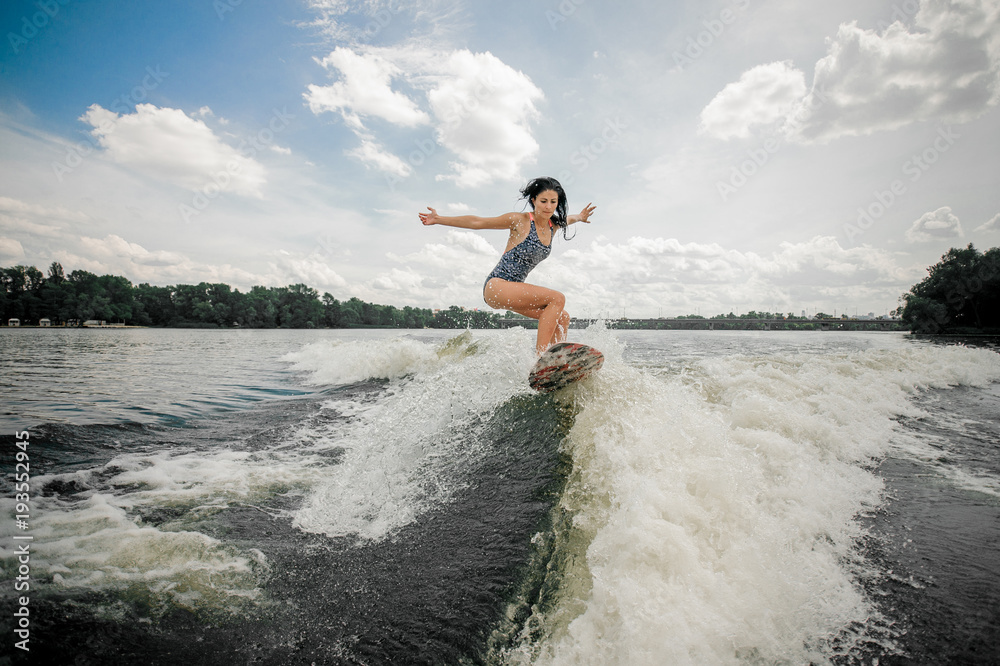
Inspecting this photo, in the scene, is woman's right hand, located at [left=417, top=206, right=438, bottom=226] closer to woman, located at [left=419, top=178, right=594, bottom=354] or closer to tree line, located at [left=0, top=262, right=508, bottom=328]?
woman, located at [left=419, top=178, right=594, bottom=354]

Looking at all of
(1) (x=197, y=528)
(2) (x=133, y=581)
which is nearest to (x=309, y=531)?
(1) (x=197, y=528)

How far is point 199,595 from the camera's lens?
225cm

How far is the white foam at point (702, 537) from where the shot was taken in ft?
6.42

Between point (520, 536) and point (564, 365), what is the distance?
7.13 feet

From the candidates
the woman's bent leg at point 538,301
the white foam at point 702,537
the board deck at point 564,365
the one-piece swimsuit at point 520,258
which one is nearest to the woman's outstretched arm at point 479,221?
the one-piece swimsuit at point 520,258

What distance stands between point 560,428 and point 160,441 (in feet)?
17.3

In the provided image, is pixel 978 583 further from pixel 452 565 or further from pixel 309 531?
pixel 309 531

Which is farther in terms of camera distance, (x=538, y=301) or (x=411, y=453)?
(x=538, y=301)

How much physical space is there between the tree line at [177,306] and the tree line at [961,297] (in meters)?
61.7

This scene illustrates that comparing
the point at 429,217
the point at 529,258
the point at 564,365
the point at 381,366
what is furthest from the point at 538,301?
the point at 381,366

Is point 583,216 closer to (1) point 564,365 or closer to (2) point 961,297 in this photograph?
(1) point 564,365

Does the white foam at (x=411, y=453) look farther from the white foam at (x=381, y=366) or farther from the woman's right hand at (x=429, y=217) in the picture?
the white foam at (x=381, y=366)

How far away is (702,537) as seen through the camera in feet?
8.23

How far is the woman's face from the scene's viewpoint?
17.3 ft
